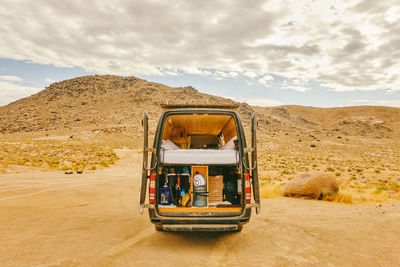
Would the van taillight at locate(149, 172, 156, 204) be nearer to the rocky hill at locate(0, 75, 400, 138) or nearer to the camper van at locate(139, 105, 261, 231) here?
the camper van at locate(139, 105, 261, 231)

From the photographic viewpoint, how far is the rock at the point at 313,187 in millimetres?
9445

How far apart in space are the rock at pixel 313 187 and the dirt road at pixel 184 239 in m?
2.16

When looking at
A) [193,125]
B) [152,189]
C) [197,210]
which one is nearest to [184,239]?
[197,210]

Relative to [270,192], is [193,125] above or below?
above

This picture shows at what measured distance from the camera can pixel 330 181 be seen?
9688 mm

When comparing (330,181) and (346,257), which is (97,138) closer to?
(330,181)

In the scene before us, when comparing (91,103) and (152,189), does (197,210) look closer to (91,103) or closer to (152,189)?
(152,189)

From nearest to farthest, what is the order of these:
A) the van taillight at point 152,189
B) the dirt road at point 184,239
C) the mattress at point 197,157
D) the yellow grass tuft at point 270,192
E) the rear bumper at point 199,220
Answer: the dirt road at point 184,239, the rear bumper at point 199,220, the van taillight at point 152,189, the mattress at point 197,157, the yellow grass tuft at point 270,192

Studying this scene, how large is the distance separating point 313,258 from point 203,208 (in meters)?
2.06

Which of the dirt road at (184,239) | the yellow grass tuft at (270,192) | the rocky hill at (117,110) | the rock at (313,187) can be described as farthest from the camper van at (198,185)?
the rocky hill at (117,110)

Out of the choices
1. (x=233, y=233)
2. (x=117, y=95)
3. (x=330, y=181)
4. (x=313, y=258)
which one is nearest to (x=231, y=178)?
(x=233, y=233)

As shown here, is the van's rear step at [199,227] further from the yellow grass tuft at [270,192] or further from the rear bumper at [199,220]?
the yellow grass tuft at [270,192]

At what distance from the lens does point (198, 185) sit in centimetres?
431

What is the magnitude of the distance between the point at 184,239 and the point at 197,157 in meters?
1.76
